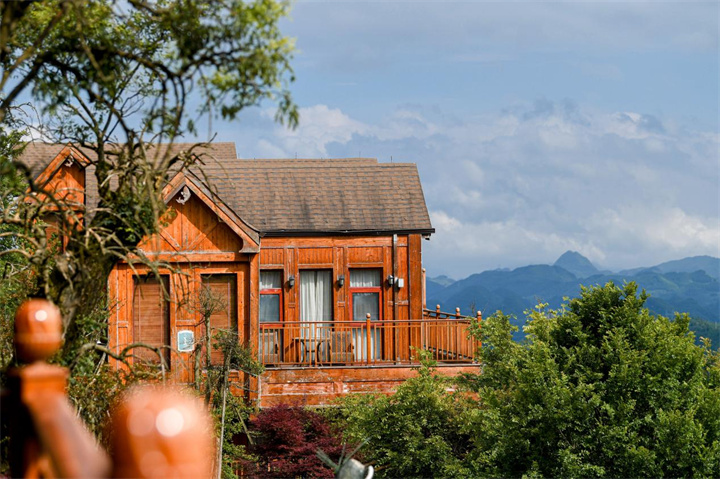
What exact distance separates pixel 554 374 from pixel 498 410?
4.38 ft

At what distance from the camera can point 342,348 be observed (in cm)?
2123

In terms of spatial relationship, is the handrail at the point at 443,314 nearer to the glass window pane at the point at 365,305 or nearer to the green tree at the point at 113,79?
the glass window pane at the point at 365,305

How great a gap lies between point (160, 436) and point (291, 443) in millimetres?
15569

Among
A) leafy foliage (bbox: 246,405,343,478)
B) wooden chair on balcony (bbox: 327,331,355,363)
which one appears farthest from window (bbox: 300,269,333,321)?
leafy foliage (bbox: 246,405,343,478)

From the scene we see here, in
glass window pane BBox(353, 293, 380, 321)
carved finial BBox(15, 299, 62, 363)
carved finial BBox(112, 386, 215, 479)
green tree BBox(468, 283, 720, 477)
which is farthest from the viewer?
glass window pane BBox(353, 293, 380, 321)

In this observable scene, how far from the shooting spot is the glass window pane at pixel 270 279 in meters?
23.1

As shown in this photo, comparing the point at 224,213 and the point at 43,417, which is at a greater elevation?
the point at 224,213

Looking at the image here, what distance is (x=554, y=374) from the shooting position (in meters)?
13.2

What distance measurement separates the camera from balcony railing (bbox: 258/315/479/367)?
20859mm

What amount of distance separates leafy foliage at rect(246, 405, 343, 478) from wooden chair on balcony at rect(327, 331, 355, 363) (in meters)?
3.15

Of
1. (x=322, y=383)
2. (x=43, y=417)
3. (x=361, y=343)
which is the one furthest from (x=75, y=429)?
(x=361, y=343)

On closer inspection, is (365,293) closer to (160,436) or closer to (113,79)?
(113,79)

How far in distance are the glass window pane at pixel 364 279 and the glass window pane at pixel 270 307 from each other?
2.18 metres

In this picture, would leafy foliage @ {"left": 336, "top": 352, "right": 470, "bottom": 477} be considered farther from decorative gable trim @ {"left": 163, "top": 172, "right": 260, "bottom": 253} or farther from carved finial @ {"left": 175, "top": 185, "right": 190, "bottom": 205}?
carved finial @ {"left": 175, "top": 185, "right": 190, "bottom": 205}
